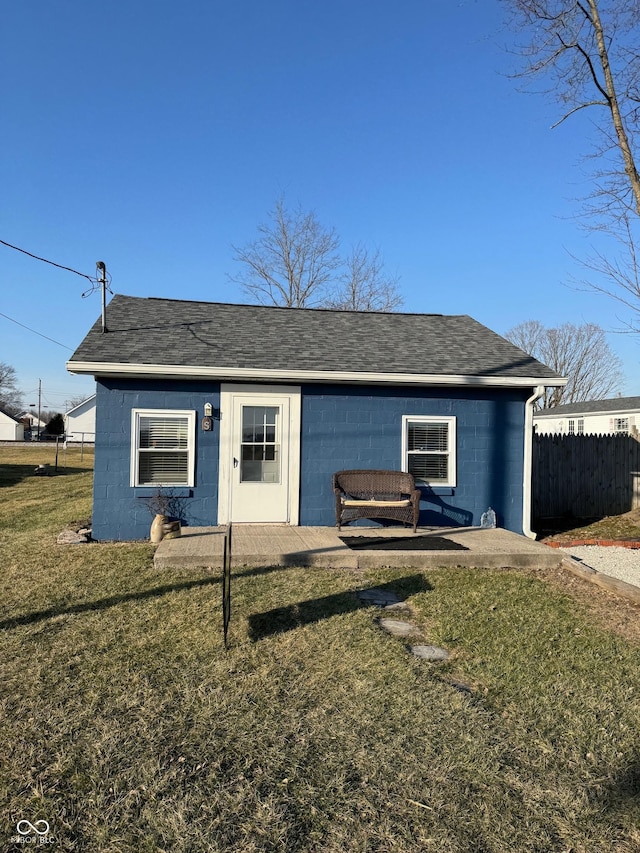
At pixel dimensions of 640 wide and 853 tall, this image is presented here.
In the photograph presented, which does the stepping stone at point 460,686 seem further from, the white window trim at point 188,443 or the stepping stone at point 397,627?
the white window trim at point 188,443

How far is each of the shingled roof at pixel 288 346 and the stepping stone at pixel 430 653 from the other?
17.1 feet

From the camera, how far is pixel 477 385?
938 cm

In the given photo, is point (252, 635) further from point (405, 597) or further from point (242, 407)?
point (242, 407)

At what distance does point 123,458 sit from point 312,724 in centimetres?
625

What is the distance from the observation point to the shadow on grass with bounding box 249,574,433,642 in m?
4.77

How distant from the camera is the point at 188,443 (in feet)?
29.2

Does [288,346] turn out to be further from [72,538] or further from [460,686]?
[460,686]

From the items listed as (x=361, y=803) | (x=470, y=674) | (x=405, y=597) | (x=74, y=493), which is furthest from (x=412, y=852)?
(x=74, y=493)

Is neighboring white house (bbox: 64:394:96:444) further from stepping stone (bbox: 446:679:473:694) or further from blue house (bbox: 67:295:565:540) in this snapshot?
stepping stone (bbox: 446:679:473:694)

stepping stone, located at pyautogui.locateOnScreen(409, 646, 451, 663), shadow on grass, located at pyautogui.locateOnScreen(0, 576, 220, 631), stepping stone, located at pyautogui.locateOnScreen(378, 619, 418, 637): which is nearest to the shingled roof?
shadow on grass, located at pyautogui.locateOnScreen(0, 576, 220, 631)

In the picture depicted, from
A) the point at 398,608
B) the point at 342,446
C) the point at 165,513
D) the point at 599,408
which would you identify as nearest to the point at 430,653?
the point at 398,608

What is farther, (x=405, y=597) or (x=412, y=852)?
(x=405, y=597)

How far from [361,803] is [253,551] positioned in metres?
4.60

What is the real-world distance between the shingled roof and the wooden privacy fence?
10.2ft
